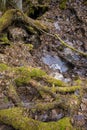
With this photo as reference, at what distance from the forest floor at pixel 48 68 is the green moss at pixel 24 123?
0.05 metres

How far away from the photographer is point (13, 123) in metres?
6.26

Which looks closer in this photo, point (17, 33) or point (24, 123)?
point (24, 123)

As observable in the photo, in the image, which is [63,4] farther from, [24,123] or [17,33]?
[24,123]

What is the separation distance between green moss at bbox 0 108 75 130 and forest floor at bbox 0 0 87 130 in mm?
49

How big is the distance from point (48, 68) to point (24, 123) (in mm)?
3349

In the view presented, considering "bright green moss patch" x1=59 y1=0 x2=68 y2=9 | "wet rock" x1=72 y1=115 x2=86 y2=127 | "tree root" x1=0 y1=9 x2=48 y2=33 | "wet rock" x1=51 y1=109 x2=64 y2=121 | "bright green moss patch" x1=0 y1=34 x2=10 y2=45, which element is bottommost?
"wet rock" x1=72 y1=115 x2=86 y2=127

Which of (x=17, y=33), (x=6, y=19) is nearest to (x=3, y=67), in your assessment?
(x=17, y=33)

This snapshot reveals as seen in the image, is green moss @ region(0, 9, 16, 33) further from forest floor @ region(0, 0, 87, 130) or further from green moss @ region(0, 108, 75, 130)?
green moss @ region(0, 108, 75, 130)

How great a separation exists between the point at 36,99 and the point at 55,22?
18.3ft

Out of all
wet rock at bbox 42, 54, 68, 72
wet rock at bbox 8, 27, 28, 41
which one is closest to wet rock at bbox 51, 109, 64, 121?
wet rock at bbox 42, 54, 68, 72

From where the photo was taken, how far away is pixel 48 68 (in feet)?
30.3

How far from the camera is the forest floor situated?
6879 millimetres

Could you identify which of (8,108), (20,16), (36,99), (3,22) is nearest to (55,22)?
(20,16)

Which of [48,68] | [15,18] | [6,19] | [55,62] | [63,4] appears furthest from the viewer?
[63,4]
